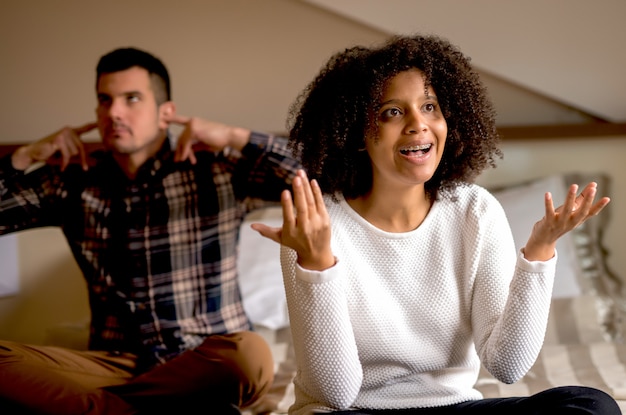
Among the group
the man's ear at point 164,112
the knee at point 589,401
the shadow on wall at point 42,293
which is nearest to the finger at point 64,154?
the man's ear at point 164,112

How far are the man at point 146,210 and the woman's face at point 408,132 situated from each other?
66 centimetres

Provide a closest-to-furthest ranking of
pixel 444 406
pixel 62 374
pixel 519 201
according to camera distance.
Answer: pixel 444 406 → pixel 62 374 → pixel 519 201

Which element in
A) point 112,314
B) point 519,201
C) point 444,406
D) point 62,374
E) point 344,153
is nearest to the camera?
point 444,406

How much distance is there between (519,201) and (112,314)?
1.33 meters

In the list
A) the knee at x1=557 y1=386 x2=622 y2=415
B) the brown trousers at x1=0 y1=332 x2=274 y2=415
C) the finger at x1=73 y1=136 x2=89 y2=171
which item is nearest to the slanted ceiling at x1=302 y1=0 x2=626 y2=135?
the finger at x1=73 y1=136 x2=89 y2=171

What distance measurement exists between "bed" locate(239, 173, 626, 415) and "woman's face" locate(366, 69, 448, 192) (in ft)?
2.20

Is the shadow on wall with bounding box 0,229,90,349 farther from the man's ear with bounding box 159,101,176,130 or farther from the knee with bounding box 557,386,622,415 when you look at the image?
the knee with bounding box 557,386,622,415

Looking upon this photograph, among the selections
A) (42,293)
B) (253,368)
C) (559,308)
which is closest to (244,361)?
(253,368)

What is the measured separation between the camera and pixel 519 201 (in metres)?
2.61

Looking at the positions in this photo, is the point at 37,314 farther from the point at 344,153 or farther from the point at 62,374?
the point at 344,153

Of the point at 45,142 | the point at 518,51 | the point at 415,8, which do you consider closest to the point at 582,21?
the point at 518,51

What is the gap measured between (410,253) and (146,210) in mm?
857

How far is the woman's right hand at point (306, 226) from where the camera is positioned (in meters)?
1.19

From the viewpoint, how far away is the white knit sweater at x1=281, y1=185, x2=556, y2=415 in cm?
127
